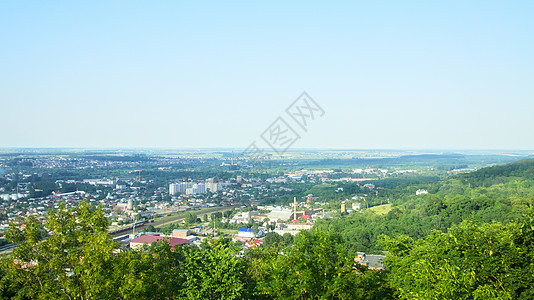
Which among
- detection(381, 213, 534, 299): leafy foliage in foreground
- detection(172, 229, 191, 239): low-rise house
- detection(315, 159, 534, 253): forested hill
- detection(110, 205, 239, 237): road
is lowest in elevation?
detection(110, 205, 239, 237): road

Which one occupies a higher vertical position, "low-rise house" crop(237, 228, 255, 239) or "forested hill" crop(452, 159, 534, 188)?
"forested hill" crop(452, 159, 534, 188)

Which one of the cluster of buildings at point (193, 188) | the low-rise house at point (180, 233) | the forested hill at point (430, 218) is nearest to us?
the forested hill at point (430, 218)

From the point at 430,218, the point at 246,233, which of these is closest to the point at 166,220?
the point at 246,233

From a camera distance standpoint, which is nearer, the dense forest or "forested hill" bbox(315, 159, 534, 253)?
the dense forest

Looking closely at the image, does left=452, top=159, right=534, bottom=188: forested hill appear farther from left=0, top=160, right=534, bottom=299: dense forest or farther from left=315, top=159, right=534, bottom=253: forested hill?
left=0, top=160, right=534, bottom=299: dense forest

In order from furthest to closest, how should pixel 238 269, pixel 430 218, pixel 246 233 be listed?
pixel 246 233, pixel 430 218, pixel 238 269

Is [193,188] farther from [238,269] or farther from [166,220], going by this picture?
[238,269]

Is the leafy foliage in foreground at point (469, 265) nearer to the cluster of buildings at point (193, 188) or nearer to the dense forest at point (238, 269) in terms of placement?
the dense forest at point (238, 269)

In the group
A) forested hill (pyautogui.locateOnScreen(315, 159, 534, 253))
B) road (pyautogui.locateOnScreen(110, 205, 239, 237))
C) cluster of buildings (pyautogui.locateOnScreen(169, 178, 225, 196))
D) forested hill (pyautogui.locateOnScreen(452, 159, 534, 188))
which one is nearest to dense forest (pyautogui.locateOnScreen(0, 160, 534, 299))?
forested hill (pyautogui.locateOnScreen(315, 159, 534, 253))

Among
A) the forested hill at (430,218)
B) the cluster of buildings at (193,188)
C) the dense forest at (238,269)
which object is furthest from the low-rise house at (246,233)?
the cluster of buildings at (193,188)

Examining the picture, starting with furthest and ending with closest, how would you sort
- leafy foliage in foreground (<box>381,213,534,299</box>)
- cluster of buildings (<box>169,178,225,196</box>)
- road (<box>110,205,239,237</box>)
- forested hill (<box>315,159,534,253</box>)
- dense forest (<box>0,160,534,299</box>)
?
1. cluster of buildings (<box>169,178,225,196</box>)
2. road (<box>110,205,239,237</box>)
3. forested hill (<box>315,159,534,253</box>)
4. dense forest (<box>0,160,534,299</box>)
5. leafy foliage in foreground (<box>381,213,534,299</box>)

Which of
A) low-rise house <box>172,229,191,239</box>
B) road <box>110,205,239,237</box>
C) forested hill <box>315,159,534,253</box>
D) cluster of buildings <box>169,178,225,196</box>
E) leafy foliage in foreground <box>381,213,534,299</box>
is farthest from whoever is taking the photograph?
cluster of buildings <box>169,178,225,196</box>
